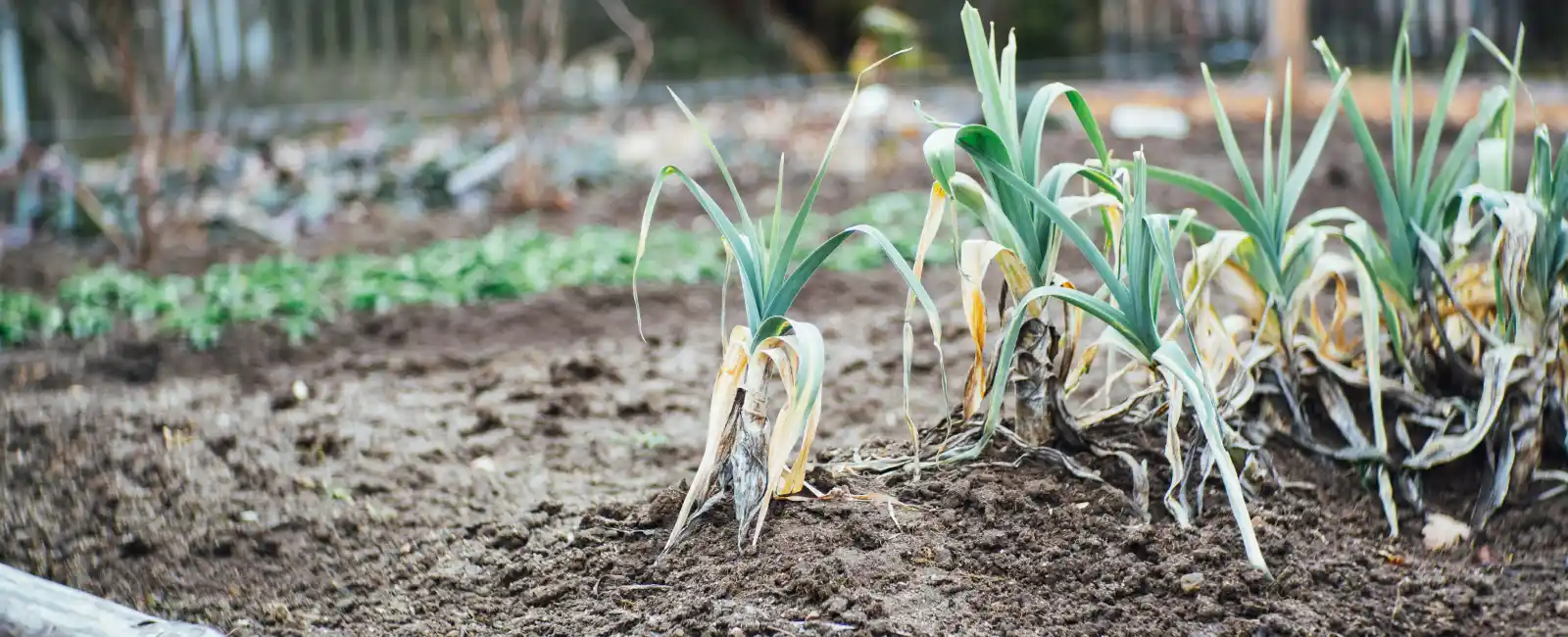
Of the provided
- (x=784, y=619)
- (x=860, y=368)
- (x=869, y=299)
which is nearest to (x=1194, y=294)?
(x=784, y=619)

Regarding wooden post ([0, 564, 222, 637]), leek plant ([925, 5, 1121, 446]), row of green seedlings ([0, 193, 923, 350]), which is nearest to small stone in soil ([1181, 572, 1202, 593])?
leek plant ([925, 5, 1121, 446])

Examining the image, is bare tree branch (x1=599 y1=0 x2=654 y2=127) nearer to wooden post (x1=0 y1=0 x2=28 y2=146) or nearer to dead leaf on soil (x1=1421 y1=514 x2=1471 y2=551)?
wooden post (x1=0 y1=0 x2=28 y2=146)

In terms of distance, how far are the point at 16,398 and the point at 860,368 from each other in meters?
2.33

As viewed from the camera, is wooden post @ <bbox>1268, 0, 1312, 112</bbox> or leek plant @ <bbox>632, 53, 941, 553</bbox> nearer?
leek plant @ <bbox>632, 53, 941, 553</bbox>

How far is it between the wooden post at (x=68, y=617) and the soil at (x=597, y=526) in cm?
30

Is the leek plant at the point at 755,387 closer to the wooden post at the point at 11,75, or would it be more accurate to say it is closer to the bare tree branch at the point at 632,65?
the bare tree branch at the point at 632,65

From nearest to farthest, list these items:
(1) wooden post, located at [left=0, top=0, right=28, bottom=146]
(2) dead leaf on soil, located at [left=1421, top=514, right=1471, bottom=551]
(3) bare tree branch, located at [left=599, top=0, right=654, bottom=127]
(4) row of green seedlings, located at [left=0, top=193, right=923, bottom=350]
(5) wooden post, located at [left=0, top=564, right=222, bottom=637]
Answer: (5) wooden post, located at [left=0, top=564, right=222, bottom=637] → (2) dead leaf on soil, located at [left=1421, top=514, right=1471, bottom=551] → (4) row of green seedlings, located at [left=0, top=193, right=923, bottom=350] → (3) bare tree branch, located at [left=599, top=0, right=654, bottom=127] → (1) wooden post, located at [left=0, top=0, right=28, bottom=146]

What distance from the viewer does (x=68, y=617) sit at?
73.0 inches

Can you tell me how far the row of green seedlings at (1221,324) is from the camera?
196 cm

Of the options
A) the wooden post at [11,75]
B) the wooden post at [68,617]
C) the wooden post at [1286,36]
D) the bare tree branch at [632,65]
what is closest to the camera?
the wooden post at [68,617]

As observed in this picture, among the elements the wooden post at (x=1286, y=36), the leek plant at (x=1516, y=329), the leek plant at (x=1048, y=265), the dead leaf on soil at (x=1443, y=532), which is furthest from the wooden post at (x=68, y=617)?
the wooden post at (x=1286, y=36)

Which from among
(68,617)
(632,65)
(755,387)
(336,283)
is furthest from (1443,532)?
(632,65)

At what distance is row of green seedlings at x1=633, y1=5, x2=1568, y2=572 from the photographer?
1.96m

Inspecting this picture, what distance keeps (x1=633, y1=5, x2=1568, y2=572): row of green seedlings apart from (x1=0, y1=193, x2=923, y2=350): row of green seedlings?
8.43ft
